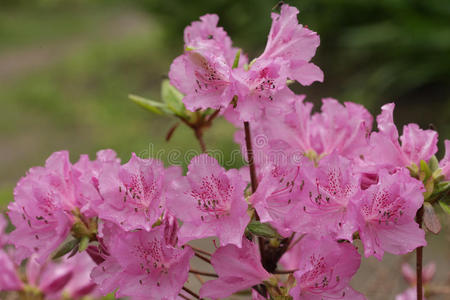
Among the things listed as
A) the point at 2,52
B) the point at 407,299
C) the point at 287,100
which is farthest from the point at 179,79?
the point at 2,52

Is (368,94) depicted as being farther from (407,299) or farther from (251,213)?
(251,213)

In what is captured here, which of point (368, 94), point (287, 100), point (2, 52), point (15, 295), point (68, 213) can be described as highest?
point (2, 52)

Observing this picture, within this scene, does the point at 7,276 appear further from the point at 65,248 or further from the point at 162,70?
the point at 162,70

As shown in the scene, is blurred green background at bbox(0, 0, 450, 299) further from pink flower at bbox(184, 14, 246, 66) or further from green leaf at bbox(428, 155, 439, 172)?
green leaf at bbox(428, 155, 439, 172)

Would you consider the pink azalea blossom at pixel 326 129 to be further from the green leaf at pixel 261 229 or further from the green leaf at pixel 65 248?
the green leaf at pixel 65 248

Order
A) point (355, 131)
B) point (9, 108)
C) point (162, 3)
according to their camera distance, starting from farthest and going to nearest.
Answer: point (162, 3), point (9, 108), point (355, 131)

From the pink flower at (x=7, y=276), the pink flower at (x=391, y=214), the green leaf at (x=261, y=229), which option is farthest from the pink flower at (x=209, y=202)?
the pink flower at (x=7, y=276)
